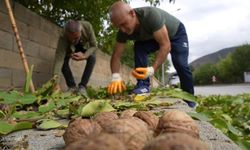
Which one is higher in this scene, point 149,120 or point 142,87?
point 142,87

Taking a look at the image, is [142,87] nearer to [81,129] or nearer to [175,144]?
[81,129]

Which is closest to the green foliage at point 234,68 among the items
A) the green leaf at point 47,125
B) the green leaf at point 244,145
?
the green leaf at point 244,145

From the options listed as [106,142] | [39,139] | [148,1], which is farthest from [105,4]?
[106,142]

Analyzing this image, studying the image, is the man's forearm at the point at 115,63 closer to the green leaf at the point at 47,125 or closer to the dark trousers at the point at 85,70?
the dark trousers at the point at 85,70

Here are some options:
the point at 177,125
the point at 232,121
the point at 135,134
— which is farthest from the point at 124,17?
the point at 135,134

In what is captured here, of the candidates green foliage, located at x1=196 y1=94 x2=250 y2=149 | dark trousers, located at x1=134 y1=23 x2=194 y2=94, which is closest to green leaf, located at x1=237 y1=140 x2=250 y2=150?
green foliage, located at x1=196 y1=94 x2=250 y2=149

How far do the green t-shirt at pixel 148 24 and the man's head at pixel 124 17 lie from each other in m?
0.11

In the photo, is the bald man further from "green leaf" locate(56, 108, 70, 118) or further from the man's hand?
"green leaf" locate(56, 108, 70, 118)

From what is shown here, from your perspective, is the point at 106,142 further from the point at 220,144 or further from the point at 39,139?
the point at 39,139

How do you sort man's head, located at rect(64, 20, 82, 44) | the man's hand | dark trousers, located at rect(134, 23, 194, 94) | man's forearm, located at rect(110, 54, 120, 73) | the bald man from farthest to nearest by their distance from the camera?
the man's hand < man's head, located at rect(64, 20, 82, 44) < man's forearm, located at rect(110, 54, 120, 73) < dark trousers, located at rect(134, 23, 194, 94) < the bald man

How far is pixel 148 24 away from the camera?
4566 millimetres

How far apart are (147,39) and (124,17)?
0.62 m

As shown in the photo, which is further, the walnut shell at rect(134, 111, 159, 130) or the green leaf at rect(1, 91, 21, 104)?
the green leaf at rect(1, 91, 21, 104)

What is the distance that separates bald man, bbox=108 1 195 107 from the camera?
4.51 m
